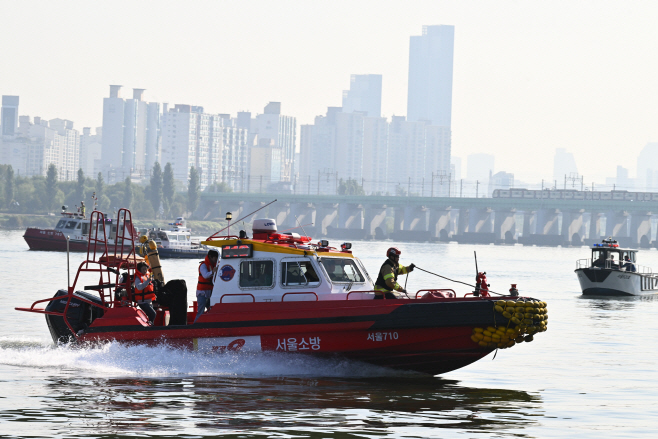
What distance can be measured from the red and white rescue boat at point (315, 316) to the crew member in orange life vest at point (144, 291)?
195 millimetres

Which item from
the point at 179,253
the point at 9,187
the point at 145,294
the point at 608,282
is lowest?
the point at 179,253

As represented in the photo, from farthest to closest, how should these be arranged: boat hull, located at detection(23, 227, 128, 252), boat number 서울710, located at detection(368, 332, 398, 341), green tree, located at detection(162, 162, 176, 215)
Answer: green tree, located at detection(162, 162, 176, 215)
boat hull, located at detection(23, 227, 128, 252)
boat number 서울710, located at detection(368, 332, 398, 341)

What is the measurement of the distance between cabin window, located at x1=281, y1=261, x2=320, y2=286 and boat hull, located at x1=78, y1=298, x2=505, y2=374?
0.42 m

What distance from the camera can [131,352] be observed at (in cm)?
1602

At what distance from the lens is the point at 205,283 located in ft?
53.2

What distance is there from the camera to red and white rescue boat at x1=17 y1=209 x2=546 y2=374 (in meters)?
14.7

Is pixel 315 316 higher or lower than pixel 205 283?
lower

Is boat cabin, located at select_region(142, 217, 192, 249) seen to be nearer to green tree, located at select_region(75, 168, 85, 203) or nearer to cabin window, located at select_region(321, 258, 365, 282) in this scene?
cabin window, located at select_region(321, 258, 365, 282)

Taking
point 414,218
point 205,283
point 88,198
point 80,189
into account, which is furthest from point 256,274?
point 414,218

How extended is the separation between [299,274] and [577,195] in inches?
6426

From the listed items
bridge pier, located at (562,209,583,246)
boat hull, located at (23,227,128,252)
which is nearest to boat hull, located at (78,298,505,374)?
boat hull, located at (23,227,128,252)

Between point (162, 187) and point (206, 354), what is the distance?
5643 inches

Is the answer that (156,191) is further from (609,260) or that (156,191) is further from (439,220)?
(609,260)

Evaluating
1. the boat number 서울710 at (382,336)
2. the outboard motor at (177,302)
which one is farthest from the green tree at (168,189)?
the boat number 서울710 at (382,336)
